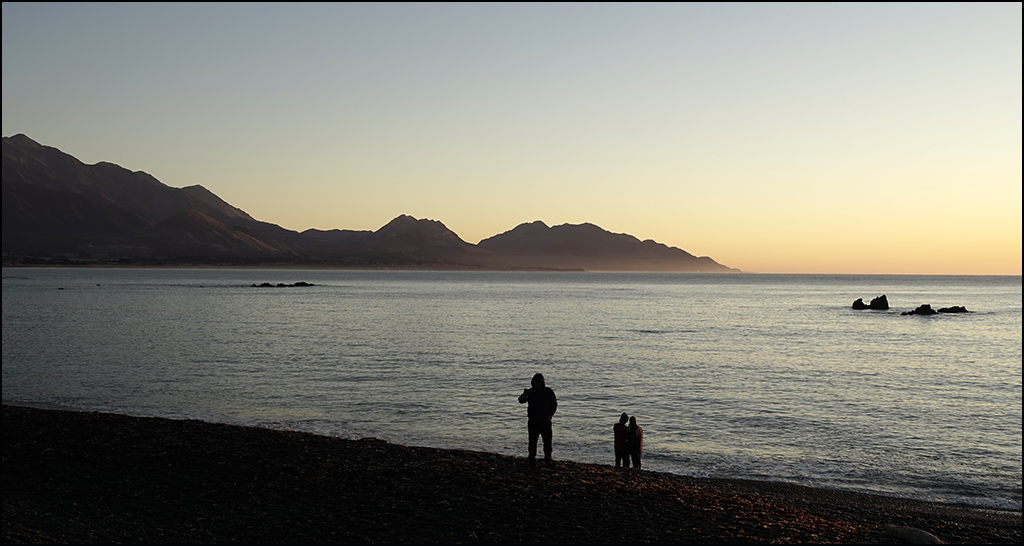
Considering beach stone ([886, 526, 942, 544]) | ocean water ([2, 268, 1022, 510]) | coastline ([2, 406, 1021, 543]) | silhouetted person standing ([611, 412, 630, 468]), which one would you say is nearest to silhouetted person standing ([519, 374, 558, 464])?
coastline ([2, 406, 1021, 543])

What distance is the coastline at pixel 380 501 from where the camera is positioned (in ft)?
40.6

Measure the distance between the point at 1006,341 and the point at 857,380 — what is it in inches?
1495

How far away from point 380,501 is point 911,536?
1004 centimetres

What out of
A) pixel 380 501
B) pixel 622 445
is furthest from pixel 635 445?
pixel 380 501

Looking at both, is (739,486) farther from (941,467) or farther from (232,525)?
(232,525)

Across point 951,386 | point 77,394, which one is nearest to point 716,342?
point 951,386

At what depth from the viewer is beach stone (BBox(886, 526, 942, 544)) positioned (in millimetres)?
12430

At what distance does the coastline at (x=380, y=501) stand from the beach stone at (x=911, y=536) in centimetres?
6

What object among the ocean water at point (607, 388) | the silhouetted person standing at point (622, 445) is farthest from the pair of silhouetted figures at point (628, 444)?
the ocean water at point (607, 388)

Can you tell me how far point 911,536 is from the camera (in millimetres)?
12602

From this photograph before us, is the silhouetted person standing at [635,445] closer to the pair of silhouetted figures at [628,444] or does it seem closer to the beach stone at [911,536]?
the pair of silhouetted figures at [628,444]

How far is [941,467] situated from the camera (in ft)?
68.3

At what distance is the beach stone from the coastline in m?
0.06

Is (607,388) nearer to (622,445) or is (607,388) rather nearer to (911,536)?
A: (622,445)
